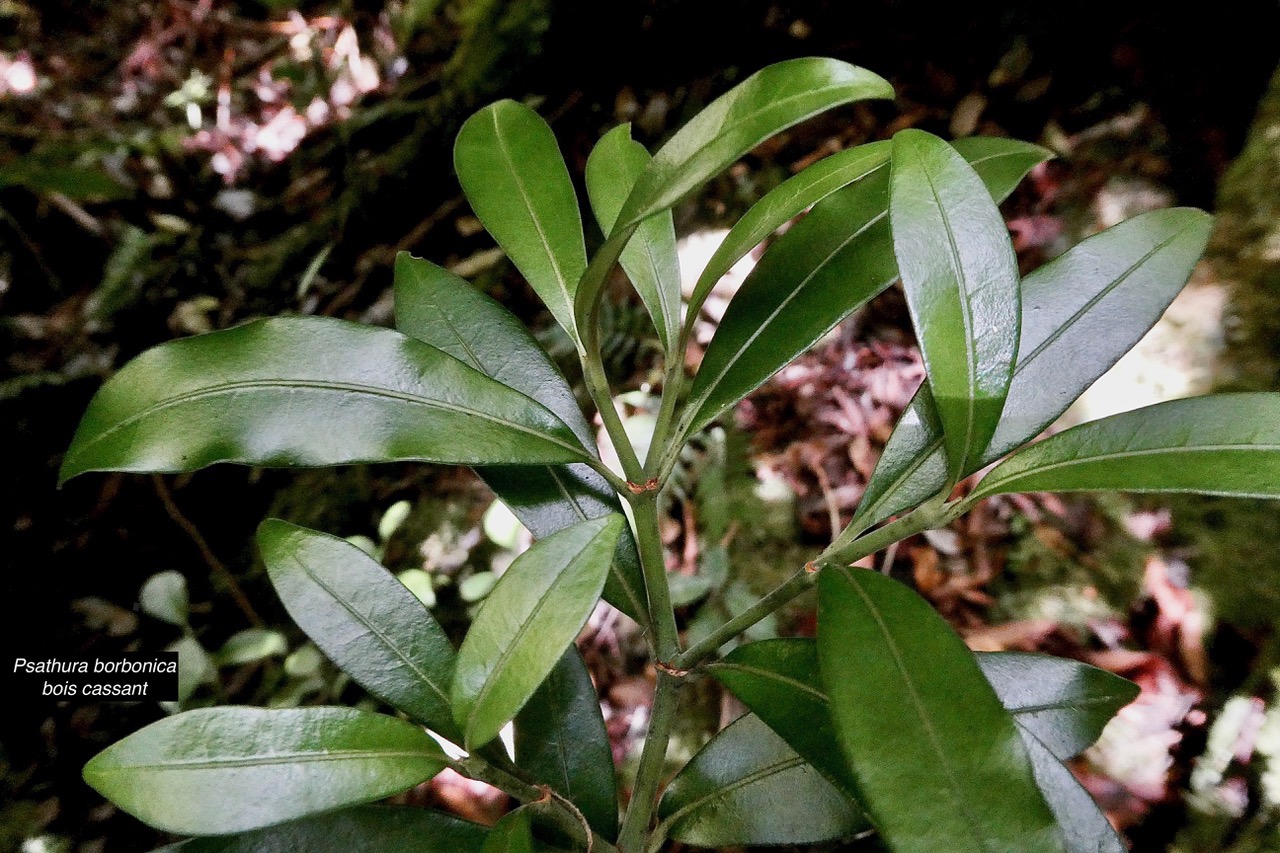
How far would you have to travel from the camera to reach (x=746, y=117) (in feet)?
1.62

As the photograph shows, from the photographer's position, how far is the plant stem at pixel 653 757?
67 cm

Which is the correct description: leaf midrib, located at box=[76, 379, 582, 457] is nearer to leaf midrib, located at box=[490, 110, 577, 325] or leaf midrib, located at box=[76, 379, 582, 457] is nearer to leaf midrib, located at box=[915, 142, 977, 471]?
leaf midrib, located at box=[490, 110, 577, 325]

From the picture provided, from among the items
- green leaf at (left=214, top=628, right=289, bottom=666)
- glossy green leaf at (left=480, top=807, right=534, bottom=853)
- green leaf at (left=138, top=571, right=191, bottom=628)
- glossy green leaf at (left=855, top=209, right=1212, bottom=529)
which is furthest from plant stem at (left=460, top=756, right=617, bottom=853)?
green leaf at (left=138, top=571, right=191, bottom=628)

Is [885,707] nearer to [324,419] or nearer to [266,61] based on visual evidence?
[324,419]

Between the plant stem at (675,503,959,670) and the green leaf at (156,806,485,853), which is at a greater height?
the plant stem at (675,503,959,670)

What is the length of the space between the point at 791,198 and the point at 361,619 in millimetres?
522

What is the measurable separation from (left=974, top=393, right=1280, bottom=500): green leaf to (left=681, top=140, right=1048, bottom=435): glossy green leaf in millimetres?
199

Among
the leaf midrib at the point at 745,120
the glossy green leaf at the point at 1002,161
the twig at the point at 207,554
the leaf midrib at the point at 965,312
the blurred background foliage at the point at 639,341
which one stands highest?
the leaf midrib at the point at 745,120

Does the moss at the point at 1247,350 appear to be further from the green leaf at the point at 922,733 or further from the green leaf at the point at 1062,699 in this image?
the green leaf at the point at 922,733

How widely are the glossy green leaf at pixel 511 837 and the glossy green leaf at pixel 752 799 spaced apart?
0.21 metres

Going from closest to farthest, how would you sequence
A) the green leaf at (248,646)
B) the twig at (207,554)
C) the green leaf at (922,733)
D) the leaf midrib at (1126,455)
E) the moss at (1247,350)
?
the green leaf at (922,733), the leaf midrib at (1126,455), the moss at (1247,350), the green leaf at (248,646), the twig at (207,554)

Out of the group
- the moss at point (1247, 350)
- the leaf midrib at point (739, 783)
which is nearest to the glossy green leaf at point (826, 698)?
the leaf midrib at point (739, 783)

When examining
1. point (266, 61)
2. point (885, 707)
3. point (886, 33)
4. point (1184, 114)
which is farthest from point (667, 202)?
point (266, 61)

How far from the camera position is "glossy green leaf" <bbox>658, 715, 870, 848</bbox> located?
2.16ft
